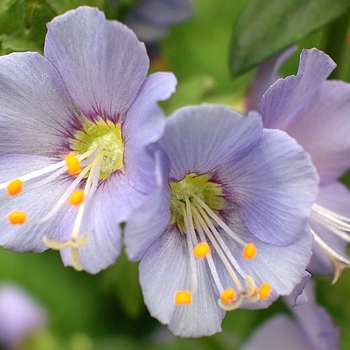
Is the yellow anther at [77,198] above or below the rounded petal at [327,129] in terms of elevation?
above

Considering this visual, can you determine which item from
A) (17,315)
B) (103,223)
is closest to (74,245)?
(103,223)

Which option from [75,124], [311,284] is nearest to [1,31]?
[75,124]

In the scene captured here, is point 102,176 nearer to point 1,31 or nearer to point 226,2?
point 1,31

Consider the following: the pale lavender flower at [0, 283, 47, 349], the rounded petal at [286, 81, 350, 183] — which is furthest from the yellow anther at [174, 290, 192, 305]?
the pale lavender flower at [0, 283, 47, 349]

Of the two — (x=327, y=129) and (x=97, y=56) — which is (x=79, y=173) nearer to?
(x=97, y=56)

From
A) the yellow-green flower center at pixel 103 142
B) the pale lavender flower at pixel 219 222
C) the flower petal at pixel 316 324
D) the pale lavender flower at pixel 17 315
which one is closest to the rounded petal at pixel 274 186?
the pale lavender flower at pixel 219 222

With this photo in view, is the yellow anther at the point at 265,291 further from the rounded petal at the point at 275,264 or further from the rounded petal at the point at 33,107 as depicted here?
the rounded petal at the point at 33,107
